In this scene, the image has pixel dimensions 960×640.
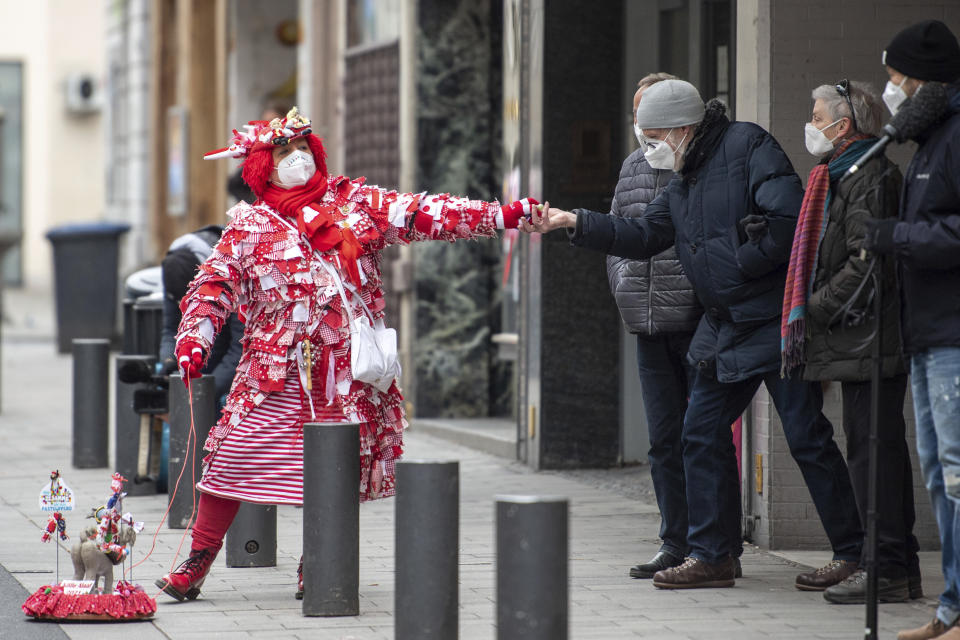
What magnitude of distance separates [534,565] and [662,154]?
2.12m

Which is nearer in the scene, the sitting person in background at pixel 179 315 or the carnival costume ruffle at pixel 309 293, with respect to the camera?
the carnival costume ruffle at pixel 309 293

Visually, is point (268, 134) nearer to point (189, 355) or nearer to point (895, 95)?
point (189, 355)

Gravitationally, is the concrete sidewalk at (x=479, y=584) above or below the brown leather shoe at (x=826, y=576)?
below

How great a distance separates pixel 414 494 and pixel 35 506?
4.10 meters

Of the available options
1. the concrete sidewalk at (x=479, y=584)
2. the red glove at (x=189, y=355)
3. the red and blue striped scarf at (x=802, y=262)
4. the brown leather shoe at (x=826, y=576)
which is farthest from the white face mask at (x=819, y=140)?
the red glove at (x=189, y=355)

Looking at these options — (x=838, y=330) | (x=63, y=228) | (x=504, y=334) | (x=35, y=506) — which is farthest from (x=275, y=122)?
(x=63, y=228)

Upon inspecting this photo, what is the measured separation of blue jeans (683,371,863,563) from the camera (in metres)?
6.37

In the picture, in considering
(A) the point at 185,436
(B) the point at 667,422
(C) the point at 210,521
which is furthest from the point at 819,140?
(A) the point at 185,436

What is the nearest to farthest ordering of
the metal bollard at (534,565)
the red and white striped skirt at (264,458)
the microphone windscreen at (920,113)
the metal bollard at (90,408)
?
the metal bollard at (534,565) → the microphone windscreen at (920,113) → the red and white striped skirt at (264,458) → the metal bollard at (90,408)

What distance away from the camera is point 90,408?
10531 mm

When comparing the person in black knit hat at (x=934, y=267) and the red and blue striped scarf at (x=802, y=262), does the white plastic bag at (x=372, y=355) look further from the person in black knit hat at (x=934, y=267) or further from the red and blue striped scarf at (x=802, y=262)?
the person in black knit hat at (x=934, y=267)

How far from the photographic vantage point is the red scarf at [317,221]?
248 inches

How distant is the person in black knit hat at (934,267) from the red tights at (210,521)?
95.6 inches

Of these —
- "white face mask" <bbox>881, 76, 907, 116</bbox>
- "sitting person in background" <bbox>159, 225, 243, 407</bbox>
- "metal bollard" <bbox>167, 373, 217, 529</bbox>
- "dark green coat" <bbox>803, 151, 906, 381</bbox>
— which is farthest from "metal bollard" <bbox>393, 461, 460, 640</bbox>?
"sitting person in background" <bbox>159, 225, 243, 407</bbox>
